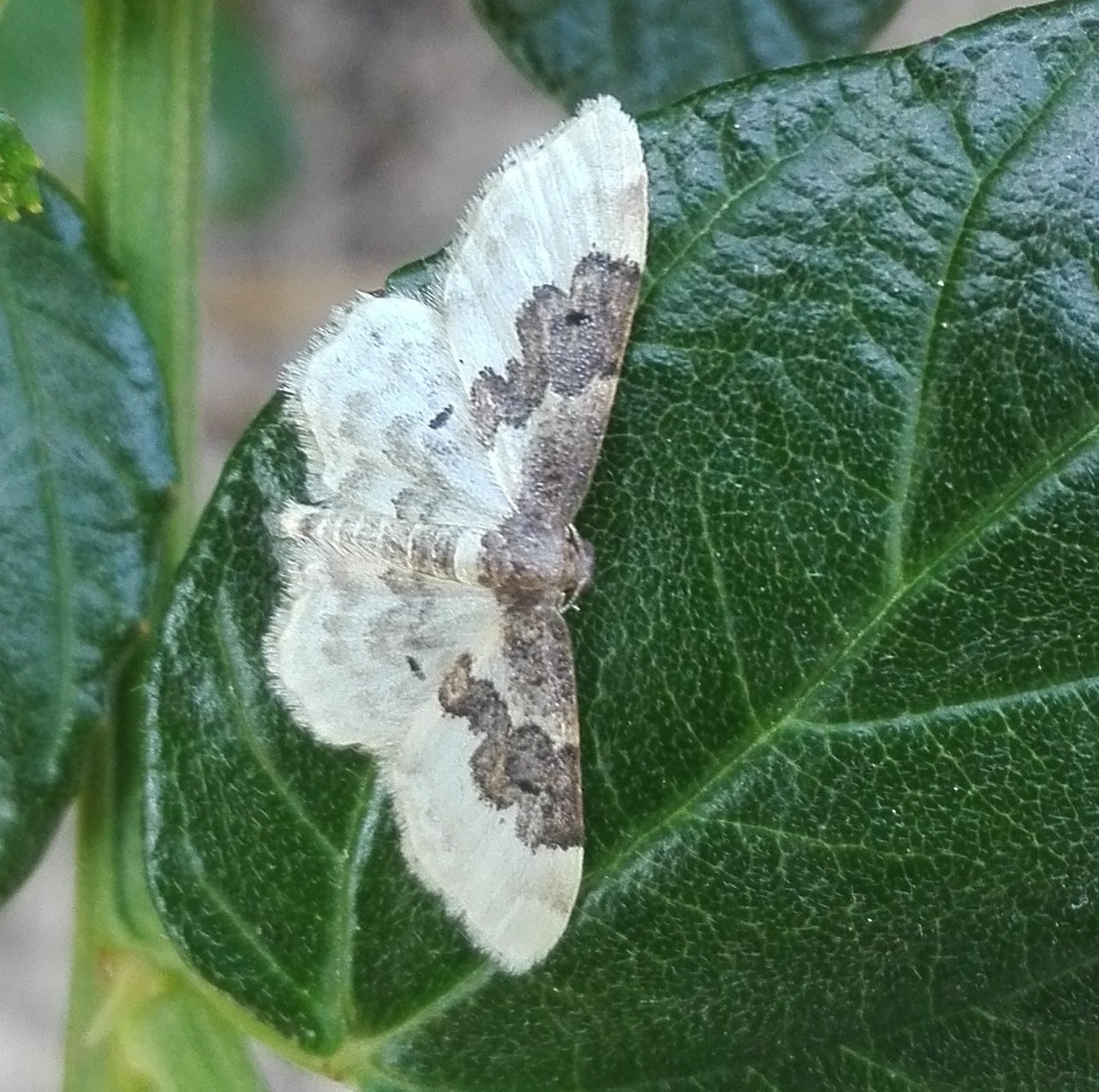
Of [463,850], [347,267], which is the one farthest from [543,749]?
[347,267]

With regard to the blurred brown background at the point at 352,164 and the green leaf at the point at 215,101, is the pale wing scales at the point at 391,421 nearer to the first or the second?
the green leaf at the point at 215,101

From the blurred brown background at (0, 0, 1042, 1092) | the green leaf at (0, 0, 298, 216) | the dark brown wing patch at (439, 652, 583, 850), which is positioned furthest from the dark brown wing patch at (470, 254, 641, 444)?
the blurred brown background at (0, 0, 1042, 1092)

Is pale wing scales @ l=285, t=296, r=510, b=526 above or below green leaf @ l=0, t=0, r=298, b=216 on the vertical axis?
below

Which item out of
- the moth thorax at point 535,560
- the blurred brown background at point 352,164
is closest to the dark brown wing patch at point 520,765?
the moth thorax at point 535,560

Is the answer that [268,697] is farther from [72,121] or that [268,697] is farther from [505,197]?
[72,121]

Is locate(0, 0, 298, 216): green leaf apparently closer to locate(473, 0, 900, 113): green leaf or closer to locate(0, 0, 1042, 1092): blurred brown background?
locate(0, 0, 1042, 1092): blurred brown background
